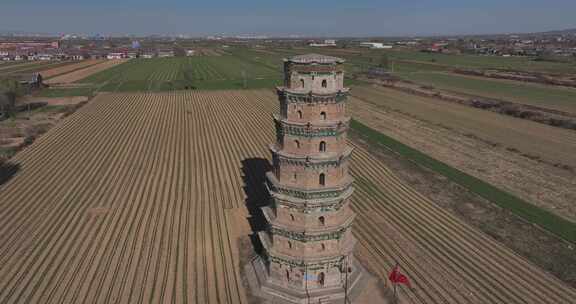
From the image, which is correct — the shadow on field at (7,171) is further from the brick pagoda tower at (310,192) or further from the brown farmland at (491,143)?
the brown farmland at (491,143)

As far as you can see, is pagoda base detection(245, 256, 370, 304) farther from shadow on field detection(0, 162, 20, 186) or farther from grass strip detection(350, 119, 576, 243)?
shadow on field detection(0, 162, 20, 186)

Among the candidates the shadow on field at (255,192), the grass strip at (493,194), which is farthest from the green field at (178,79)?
the shadow on field at (255,192)

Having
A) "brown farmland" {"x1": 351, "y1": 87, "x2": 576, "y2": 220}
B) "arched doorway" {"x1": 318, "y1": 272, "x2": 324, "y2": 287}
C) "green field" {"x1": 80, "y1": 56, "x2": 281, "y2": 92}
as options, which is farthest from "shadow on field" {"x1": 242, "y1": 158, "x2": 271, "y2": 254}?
"green field" {"x1": 80, "y1": 56, "x2": 281, "y2": 92}

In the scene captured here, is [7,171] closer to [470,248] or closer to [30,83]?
[470,248]

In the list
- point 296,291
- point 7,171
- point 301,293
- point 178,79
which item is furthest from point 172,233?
point 178,79

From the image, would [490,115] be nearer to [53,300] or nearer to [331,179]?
[331,179]
